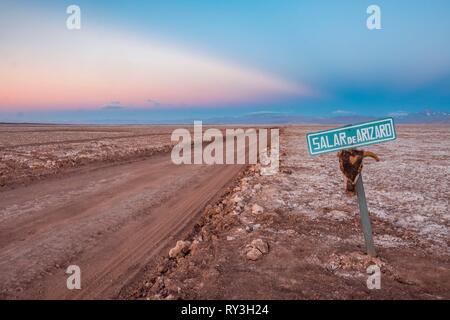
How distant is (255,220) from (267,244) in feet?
5.42

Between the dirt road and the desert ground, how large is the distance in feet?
0.11

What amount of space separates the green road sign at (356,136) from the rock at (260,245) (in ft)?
7.65

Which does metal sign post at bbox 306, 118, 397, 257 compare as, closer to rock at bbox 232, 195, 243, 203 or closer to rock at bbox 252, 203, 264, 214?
rock at bbox 252, 203, 264, 214

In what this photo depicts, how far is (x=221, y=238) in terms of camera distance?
7.39 meters

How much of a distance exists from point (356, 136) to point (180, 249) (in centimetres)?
400

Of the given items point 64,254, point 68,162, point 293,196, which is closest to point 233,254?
point 64,254

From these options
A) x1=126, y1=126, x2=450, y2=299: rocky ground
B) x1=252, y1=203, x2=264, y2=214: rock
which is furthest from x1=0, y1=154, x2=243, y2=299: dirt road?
x1=252, y1=203, x2=264, y2=214: rock

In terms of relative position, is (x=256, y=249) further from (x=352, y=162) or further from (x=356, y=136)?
(x=356, y=136)

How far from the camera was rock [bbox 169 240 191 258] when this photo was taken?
6.61 metres

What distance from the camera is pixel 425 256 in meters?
6.30

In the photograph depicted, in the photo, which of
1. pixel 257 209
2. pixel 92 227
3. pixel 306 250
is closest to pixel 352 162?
pixel 306 250

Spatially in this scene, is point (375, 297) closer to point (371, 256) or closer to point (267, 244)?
point (371, 256)

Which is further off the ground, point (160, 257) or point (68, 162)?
point (68, 162)

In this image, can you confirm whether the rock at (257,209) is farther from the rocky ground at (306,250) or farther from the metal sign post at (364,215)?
the metal sign post at (364,215)
